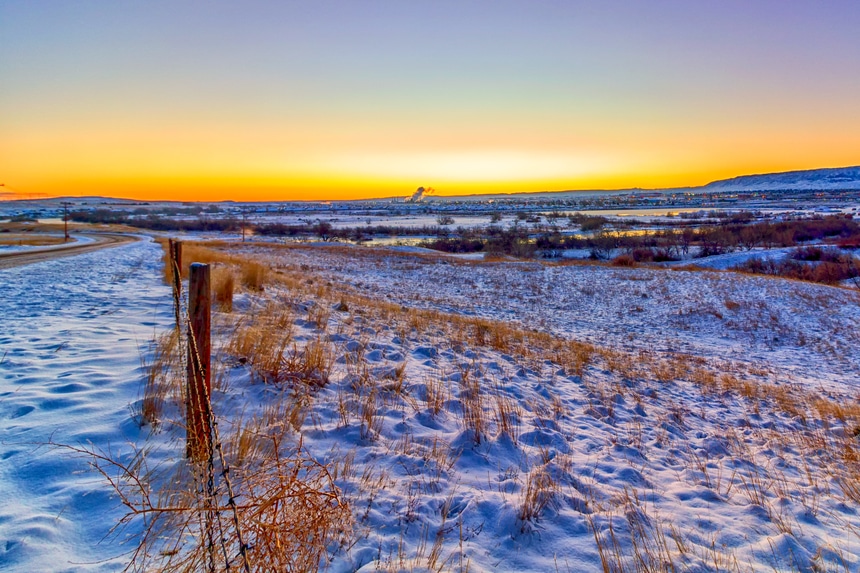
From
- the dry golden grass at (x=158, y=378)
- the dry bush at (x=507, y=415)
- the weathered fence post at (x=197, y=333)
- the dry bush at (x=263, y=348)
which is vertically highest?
the weathered fence post at (x=197, y=333)

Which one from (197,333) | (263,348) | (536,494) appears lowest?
(536,494)

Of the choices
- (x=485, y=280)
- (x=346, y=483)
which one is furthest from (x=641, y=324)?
(x=346, y=483)

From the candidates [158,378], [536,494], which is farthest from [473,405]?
[158,378]

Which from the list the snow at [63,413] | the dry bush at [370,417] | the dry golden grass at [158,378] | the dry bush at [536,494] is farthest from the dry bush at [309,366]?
the dry bush at [536,494]

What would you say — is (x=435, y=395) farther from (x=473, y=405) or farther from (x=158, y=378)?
(x=158, y=378)

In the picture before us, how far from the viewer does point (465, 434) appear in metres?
→ 4.88

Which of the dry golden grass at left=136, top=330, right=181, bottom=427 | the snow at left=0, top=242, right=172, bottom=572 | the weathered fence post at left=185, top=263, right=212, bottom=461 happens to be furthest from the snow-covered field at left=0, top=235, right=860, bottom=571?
the weathered fence post at left=185, top=263, right=212, bottom=461

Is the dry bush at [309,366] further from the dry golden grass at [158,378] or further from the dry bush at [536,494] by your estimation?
the dry bush at [536,494]

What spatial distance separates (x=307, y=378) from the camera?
5.79 m

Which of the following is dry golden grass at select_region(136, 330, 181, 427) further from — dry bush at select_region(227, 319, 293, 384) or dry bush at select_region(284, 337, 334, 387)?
dry bush at select_region(284, 337, 334, 387)

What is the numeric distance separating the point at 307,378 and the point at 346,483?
230 centimetres

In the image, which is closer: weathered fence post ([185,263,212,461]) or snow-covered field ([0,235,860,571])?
snow-covered field ([0,235,860,571])

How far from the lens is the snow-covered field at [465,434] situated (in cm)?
313

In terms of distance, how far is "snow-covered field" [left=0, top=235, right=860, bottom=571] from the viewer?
10.3 ft
